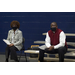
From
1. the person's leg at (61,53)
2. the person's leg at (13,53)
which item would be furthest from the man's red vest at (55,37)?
the person's leg at (13,53)

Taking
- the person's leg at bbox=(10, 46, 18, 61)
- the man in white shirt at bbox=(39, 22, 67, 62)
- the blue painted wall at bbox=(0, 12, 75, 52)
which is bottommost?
the person's leg at bbox=(10, 46, 18, 61)

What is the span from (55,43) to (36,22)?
5.04ft

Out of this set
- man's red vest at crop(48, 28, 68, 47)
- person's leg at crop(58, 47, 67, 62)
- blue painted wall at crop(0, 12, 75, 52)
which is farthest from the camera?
blue painted wall at crop(0, 12, 75, 52)

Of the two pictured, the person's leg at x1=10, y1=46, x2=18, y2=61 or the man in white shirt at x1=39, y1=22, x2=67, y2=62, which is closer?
the man in white shirt at x1=39, y1=22, x2=67, y2=62

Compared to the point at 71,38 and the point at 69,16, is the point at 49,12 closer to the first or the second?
the point at 69,16

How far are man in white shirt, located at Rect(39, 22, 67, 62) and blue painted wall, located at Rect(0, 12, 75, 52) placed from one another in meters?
1.15

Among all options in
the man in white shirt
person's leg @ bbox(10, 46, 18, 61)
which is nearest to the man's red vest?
the man in white shirt

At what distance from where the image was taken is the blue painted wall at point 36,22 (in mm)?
4508

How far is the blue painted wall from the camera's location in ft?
14.8

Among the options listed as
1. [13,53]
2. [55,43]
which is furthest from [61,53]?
[13,53]

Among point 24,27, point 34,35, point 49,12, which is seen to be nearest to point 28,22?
point 24,27

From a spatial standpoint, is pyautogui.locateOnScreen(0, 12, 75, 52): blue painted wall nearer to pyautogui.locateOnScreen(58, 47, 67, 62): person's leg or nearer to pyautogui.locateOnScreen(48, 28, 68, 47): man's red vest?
pyautogui.locateOnScreen(48, 28, 68, 47): man's red vest

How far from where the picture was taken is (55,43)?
346 centimetres

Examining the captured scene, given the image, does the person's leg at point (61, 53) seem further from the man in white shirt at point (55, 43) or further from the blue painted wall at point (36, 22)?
the blue painted wall at point (36, 22)
